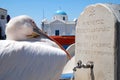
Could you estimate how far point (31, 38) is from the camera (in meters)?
3.29

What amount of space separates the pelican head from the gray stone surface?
3.43ft

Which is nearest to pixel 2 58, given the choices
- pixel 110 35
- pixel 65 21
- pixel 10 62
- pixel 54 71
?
pixel 10 62

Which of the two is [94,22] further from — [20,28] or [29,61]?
[29,61]

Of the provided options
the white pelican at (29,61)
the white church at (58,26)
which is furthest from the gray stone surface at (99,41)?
the white church at (58,26)

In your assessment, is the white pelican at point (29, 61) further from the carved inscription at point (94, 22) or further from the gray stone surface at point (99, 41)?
the carved inscription at point (94, 22)

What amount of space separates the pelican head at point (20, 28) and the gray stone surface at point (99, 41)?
1.04 metres

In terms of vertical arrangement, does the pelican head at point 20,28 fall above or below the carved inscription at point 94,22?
below

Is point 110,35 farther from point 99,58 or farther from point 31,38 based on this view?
point 31,38

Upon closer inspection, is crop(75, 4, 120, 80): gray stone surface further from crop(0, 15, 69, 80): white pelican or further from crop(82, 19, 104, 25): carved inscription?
crop(0, 15, 69, 80): white pelican

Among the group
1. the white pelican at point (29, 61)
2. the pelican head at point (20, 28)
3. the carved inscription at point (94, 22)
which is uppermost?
the carved inscription at point (94, 22)

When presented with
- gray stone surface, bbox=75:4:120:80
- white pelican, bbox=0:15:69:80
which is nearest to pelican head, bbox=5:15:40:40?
white pelican, bbox=0:15:69:80

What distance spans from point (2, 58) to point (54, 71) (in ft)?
1.80

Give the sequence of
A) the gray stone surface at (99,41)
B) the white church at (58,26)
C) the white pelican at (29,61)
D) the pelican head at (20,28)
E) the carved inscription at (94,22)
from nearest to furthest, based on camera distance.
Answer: the white pelican at (29,61)
the pelican head at (20,28)
the gray stone surface at (99,41)
the carved inscription at (94,22)
the white church at (58,26)

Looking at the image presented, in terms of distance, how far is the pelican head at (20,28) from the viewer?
3174 mm
